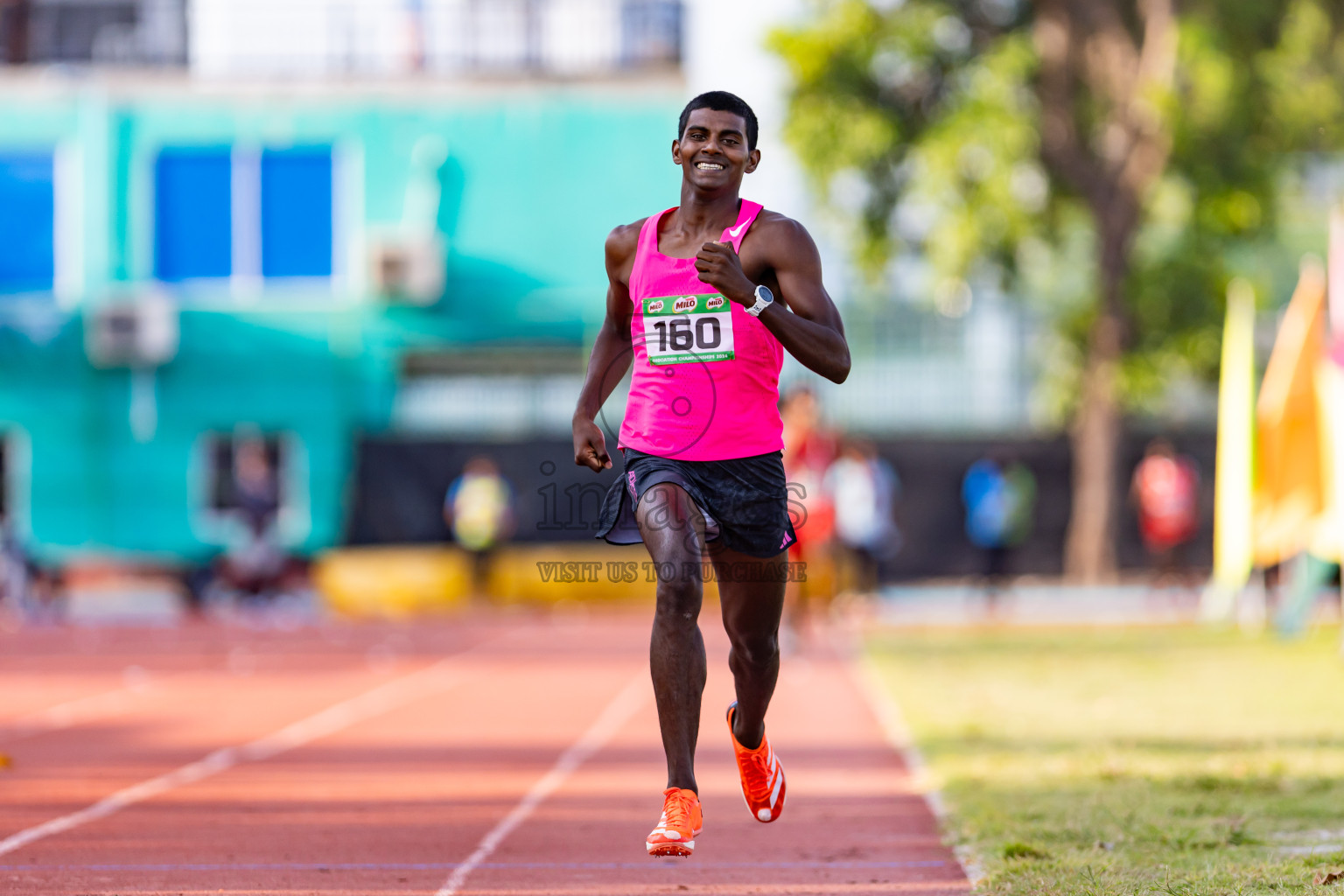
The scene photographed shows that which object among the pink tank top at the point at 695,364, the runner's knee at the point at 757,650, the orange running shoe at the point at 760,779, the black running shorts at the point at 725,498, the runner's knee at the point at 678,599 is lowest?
the orange running shoe at the point at 760,779

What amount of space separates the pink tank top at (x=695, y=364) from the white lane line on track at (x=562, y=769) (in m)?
1.39

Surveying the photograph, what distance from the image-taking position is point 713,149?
5387 millimetres

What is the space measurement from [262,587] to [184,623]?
1499 mm

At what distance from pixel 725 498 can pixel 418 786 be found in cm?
287

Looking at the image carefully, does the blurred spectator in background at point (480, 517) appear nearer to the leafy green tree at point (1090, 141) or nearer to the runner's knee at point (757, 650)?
the leafy green tree at point (1090, 141)

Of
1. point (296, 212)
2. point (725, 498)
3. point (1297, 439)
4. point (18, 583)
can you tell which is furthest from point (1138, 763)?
point (296, 212)

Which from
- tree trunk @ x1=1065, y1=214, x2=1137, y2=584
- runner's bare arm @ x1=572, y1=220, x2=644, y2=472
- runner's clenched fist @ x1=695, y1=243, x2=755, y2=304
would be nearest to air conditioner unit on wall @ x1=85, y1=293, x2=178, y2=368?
tree trunk @ x1=1065, y1=214, x2=1137, y2=584

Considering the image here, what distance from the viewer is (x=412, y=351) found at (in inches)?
1069

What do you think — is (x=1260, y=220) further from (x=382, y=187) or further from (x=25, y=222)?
(x=25, y=222)

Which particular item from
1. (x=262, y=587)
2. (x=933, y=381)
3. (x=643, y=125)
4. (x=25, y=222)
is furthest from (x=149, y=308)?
(x=933, y=381)

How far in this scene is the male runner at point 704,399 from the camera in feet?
17.4

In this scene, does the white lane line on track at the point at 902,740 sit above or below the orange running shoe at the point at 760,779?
below

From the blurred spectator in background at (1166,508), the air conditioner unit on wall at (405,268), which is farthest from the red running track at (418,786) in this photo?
the air conditioner unit on wall at (405,268)

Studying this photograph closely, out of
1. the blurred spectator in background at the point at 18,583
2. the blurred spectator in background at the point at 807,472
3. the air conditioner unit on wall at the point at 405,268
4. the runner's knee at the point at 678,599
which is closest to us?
the runner's knee at the point at 678,599
